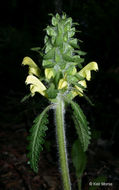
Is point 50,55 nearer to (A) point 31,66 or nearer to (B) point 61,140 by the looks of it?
(A) point 31,66

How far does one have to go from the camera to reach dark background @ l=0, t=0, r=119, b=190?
8.27 feet

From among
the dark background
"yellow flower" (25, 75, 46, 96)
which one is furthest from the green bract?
the dark background

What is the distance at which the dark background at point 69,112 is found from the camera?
2.52 m

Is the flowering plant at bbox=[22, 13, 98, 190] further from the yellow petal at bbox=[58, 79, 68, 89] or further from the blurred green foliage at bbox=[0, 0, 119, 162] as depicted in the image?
the blurred green foliage at bbox=[0, 0, 119, 162]

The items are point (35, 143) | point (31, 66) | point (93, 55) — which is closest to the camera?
point (35, 143)

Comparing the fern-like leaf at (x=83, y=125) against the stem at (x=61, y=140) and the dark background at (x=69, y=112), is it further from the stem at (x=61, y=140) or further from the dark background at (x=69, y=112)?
the dark background at (x=69, y=112)

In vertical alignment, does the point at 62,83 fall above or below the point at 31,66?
below

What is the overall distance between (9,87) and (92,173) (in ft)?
9.58

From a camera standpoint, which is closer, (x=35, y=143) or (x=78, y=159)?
(x=35, y=143)

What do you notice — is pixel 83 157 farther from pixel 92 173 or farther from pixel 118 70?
pixel 118 70

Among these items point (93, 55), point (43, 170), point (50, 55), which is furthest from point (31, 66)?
point (93, 55)

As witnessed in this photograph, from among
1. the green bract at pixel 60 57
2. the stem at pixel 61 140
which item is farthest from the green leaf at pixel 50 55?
the stem at pixel 61 140

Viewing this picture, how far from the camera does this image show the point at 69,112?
7.79ft

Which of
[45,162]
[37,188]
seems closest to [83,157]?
[37,188]
